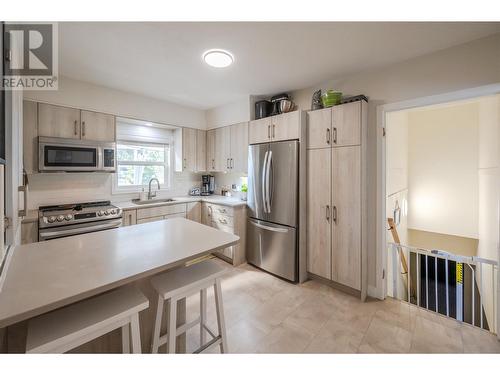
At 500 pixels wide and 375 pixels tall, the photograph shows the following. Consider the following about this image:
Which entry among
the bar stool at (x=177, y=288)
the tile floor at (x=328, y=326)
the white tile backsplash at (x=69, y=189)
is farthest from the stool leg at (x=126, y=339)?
the white tile backsplash at (x=69, y=189)

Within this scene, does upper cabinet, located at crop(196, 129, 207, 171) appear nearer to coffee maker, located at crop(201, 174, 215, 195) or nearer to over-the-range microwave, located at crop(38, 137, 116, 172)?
coffee maker, located at crop(201, 174, 215, 195)

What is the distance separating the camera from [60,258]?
1090 millimetres

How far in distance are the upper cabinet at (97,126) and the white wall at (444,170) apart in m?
4.99

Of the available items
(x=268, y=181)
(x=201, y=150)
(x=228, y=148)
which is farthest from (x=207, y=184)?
(x=268, y=181)

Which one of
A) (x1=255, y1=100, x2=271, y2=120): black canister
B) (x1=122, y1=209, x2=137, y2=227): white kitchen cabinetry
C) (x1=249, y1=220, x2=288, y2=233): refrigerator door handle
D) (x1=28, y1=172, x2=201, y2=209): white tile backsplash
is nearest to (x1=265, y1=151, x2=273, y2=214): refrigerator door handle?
(x1=249, y1=220, x2=288, y2=233): refrigerator door handle

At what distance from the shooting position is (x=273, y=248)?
111 inches

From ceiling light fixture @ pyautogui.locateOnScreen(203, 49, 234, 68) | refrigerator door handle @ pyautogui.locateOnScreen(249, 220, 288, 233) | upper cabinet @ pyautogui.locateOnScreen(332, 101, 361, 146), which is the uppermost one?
ceiling light fixture @ pyautogui.locateOnScreen(203, 49, 234, 68)

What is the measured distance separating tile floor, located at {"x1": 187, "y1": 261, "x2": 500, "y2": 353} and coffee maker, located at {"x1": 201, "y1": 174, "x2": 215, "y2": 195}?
2.11 metres

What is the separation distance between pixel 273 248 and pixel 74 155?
9.02 feet

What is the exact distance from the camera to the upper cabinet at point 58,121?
2385 millimetres

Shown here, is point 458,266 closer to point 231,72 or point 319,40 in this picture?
point 319,40

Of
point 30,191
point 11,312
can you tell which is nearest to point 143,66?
point 30,191

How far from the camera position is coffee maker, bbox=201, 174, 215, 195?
4.20m

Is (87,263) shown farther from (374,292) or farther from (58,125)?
(374,292)
